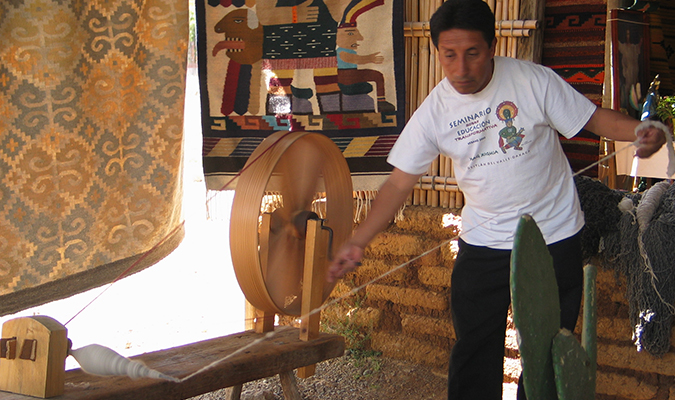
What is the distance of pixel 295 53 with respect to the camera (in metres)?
3.37

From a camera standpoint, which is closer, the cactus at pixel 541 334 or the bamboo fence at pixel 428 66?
the cactus at pixel 541 334

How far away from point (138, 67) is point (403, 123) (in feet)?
4.46

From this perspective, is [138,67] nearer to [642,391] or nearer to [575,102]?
[575,102]

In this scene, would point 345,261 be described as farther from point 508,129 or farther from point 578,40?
point 578,40

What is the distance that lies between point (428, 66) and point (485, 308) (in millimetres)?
1522

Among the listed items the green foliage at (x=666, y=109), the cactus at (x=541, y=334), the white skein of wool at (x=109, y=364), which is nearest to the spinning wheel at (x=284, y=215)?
the white skein of wool at (x=109, y=364)

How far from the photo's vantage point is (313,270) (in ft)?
8.30

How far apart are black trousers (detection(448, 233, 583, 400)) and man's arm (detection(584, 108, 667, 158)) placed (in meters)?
0.38

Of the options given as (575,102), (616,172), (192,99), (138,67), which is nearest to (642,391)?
(616,172)

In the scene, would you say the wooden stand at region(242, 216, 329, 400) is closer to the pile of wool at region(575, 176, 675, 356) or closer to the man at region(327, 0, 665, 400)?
the man at region(327, 0, 665, 400)

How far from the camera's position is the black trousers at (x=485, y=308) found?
2195mm

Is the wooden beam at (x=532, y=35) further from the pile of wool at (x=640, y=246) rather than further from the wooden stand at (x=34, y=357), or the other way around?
the wooden stand at (x=34, y=357)

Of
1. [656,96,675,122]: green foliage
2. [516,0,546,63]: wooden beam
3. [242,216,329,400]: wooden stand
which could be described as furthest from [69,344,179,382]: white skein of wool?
[656,96,675,122]: green foliage

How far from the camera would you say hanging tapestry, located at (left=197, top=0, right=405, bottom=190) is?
325 cm
